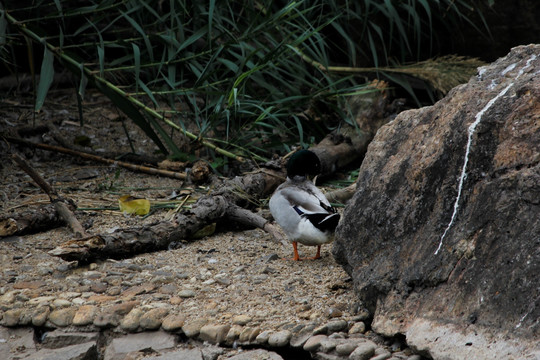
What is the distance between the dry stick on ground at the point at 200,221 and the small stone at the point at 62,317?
0.41 m

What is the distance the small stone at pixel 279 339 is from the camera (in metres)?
2.65

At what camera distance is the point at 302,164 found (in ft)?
13.1

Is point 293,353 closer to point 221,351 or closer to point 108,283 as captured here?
point 221,351

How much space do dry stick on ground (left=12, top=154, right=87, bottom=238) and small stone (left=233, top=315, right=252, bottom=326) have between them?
1416 mm

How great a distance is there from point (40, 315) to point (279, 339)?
41.3 inches

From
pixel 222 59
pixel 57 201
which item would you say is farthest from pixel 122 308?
pixel 222 59

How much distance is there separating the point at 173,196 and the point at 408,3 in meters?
2.52

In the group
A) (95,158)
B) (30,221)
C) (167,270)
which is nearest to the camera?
(167,270)

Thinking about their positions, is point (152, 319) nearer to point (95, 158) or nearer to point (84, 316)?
point (84, 316)

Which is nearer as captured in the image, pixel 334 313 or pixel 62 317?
pixel 334 313

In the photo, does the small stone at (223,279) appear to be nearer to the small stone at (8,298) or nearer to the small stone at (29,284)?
the small stone at (29,284)

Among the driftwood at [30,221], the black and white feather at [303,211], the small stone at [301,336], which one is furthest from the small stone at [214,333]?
the driftwood at [30,221]

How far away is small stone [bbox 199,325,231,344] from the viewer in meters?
2.75

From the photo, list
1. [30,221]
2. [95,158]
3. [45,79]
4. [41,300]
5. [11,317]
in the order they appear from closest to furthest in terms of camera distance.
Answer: [11,317]
[41,300]
[30,221]
[45,79]
[95,158]
